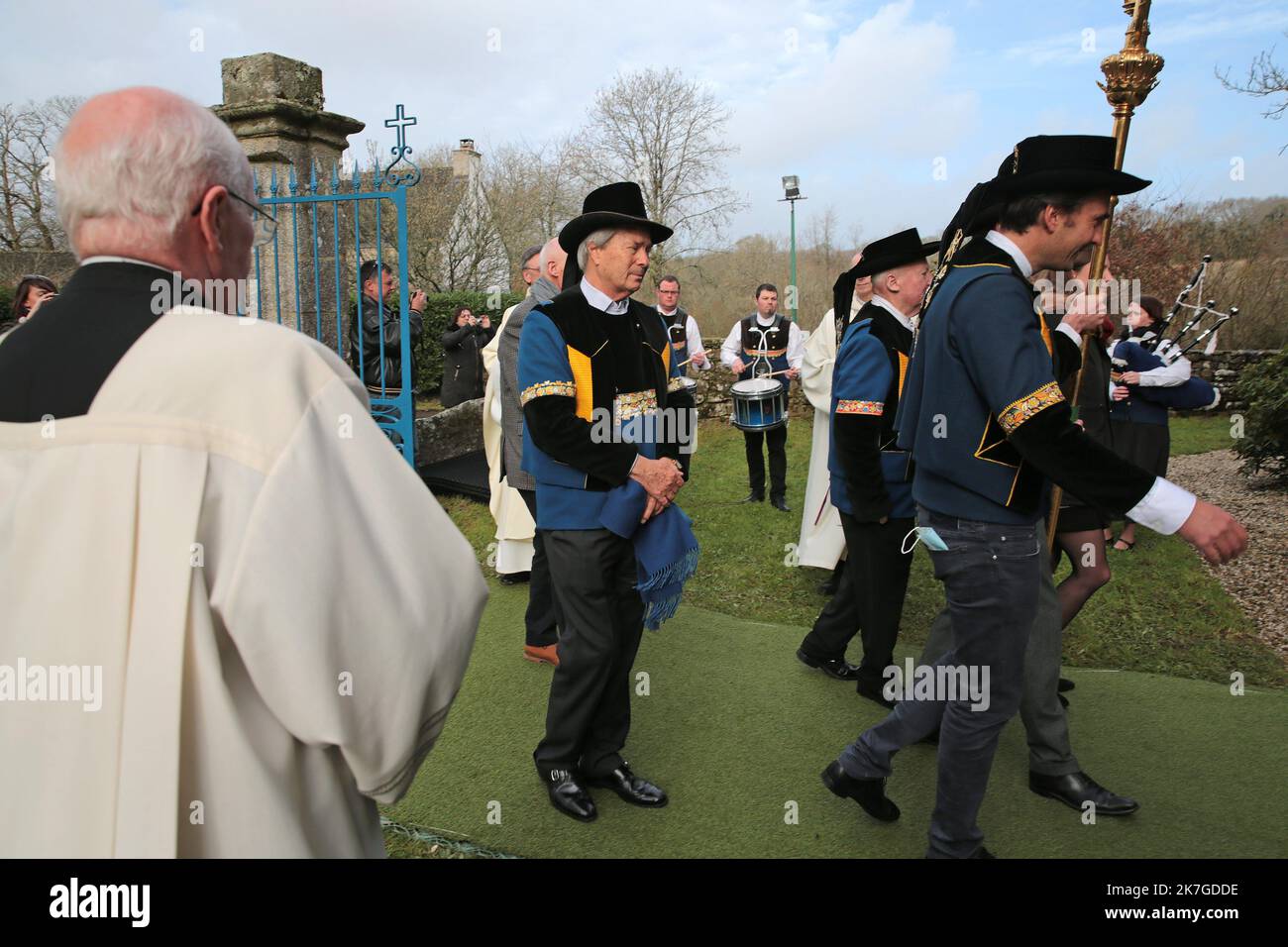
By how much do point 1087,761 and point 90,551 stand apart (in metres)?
3.82

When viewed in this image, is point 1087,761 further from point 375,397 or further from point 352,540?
point 375,397

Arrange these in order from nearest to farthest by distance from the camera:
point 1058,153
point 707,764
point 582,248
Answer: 1. point 1058,153
2. point 582,248
3. point 707,764

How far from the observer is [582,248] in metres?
3.40

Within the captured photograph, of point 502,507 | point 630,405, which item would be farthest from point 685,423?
point 502,507

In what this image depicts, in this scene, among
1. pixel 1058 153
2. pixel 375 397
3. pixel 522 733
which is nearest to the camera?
pixel 1058 153

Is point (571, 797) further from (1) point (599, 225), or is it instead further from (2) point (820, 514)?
(2) point (820, 514)

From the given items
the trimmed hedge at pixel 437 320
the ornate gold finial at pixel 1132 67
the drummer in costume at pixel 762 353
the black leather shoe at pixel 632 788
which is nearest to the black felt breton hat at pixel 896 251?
the ornate gold finial at pixel 1132 67

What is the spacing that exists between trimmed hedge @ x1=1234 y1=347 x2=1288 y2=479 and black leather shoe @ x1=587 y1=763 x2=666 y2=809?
25.7 ft

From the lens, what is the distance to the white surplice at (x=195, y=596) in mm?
1225

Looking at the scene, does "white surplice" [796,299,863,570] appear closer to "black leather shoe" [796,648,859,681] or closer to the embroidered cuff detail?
"black leather shoe" [796,648,859,681]

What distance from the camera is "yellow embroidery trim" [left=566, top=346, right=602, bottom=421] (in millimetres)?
3211

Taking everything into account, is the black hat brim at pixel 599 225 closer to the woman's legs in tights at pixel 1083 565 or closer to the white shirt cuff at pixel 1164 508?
the white shirt cuff at pixel 1164 508

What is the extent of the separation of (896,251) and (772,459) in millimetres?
4852
